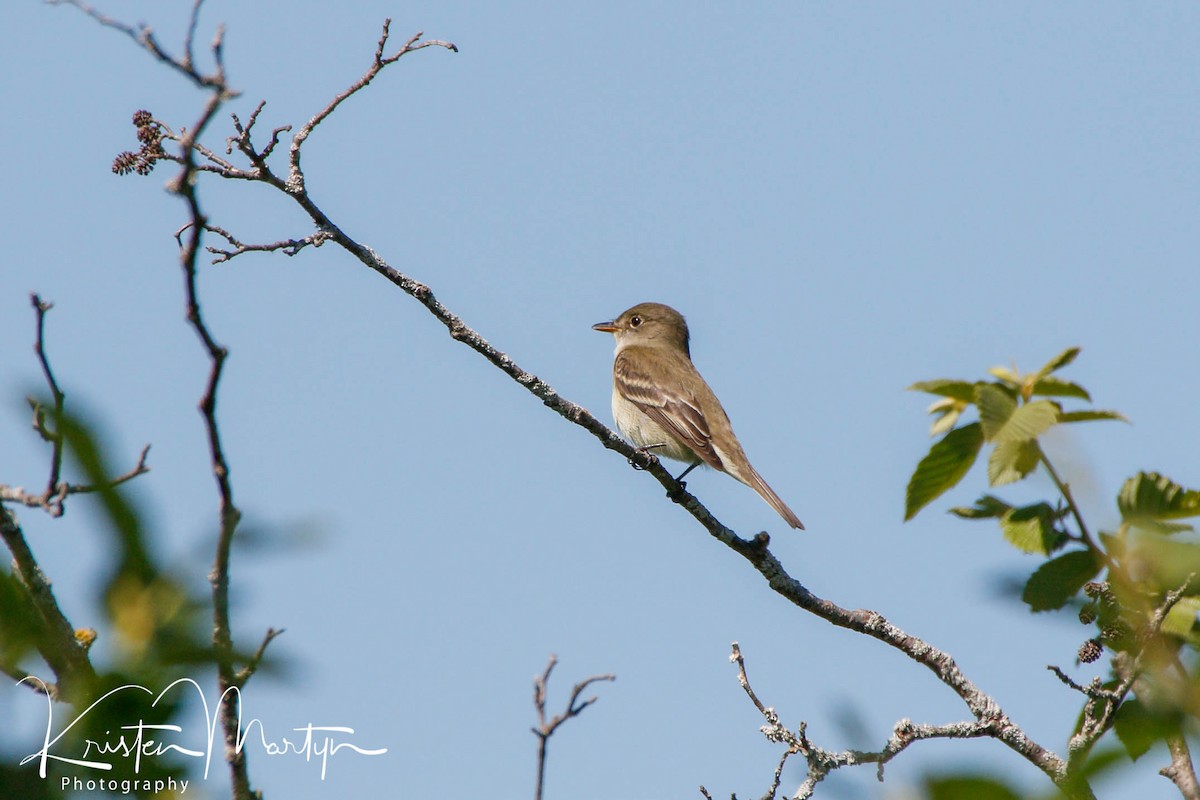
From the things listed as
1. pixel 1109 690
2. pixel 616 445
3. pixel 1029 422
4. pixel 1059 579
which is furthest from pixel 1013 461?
pixel 616 445

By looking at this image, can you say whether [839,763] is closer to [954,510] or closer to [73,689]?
[954,510]

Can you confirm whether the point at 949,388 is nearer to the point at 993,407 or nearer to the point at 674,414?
the point at 993,407

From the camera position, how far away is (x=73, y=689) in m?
1.41

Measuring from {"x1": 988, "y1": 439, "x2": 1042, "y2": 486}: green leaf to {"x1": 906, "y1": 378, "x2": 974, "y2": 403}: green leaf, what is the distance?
230mm

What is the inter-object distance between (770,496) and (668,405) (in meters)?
1.41

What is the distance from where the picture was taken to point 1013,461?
7.47 ft

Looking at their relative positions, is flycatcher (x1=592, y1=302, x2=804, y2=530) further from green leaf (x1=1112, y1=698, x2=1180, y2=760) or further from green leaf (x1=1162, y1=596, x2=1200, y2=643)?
green leaf (x1=1112, y1=698, x2=1180, y2=760)

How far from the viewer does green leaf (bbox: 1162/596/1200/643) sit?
7.35ft

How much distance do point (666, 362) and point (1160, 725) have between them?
34.9 ft

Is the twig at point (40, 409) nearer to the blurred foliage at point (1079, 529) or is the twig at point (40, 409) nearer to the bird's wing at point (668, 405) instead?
the blurred foliage at point (1079, 529)

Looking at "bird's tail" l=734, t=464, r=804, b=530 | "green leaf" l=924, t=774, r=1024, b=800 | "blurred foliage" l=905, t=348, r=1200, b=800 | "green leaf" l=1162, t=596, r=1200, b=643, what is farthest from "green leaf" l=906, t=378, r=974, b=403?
"bird's tail" l=734, t=464, r=804, b=530

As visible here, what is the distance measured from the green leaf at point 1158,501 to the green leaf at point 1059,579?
11 centimetres

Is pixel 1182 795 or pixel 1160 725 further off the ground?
pixel 1182 795

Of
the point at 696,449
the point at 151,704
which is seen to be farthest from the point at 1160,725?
the point at 696,449
